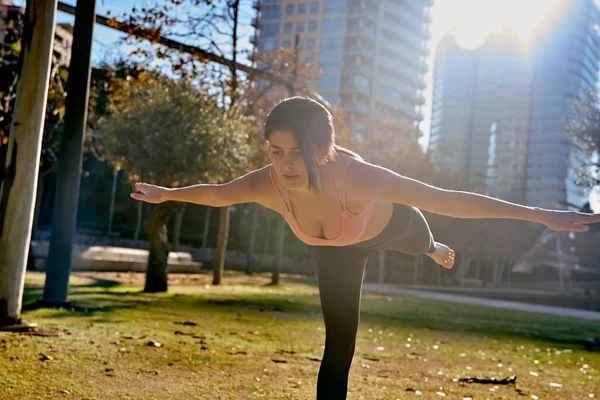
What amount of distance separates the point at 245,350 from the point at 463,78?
15754 cm

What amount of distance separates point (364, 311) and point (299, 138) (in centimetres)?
1124

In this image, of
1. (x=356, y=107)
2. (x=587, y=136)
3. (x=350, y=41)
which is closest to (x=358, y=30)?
(x=350, y=41)

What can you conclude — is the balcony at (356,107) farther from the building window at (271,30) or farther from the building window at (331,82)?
the building window at (271,30)

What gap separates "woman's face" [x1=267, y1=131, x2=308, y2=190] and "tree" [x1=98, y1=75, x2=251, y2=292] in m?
10.6

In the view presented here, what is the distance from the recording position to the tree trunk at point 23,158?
280 inches

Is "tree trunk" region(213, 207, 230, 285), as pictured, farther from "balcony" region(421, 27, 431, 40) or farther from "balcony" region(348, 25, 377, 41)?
"balcony" region(421, 27, 431, 40)

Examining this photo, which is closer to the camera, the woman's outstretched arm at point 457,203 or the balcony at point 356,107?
the woman's outstretched arm at point 457,203

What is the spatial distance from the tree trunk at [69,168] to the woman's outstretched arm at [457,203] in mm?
6964

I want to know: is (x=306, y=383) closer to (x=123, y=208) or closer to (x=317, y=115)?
(x=317, y=115)

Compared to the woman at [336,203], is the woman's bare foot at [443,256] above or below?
below

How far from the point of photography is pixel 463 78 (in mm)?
156375

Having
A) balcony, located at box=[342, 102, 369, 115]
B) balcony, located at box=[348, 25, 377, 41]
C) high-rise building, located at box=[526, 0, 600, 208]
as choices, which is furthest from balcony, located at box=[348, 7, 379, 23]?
high-rise building, located at box=[526, 0, 600, 208]

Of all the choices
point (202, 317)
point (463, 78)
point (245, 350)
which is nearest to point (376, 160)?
point (202, 317)

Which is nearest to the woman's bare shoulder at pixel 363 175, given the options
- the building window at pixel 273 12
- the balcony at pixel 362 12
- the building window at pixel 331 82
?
the building window at pixel 331 82
